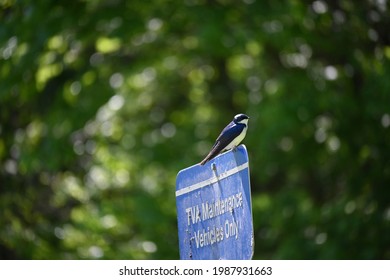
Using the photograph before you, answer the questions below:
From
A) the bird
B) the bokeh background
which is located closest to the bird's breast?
the bird

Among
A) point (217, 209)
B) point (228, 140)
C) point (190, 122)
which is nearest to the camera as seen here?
point (217, 209)

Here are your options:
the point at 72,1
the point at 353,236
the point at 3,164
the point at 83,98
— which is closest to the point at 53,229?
the point at 3,164

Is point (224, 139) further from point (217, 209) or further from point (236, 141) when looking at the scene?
point (217, 209)

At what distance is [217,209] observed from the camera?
158 inches

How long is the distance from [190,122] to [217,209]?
940cm

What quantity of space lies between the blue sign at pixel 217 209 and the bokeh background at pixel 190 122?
12.5ft

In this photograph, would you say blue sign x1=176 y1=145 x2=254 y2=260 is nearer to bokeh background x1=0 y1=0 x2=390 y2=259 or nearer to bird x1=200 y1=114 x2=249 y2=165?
bird x1=200 y1=114 x2=249 y2=165

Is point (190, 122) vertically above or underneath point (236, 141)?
above

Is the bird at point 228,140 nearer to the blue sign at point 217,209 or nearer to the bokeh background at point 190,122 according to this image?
the blue sign at point 217,209

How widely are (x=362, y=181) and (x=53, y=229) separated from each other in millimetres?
3827

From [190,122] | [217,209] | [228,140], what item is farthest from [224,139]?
[190,122]

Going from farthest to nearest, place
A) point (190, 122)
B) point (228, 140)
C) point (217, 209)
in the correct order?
point (190, 122) → point (228, 140) → point (217, 209)

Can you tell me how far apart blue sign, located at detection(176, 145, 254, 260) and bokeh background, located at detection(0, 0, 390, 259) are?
3.82m

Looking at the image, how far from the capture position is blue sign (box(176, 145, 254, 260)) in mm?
3805
